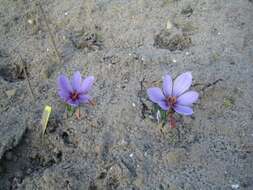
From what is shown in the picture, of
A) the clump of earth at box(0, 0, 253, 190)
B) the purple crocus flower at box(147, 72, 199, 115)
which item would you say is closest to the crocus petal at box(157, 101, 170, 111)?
the purple crocus flower at box(147, 72, 199, 115)

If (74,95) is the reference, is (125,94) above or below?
below

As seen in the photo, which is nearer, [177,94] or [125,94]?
[177,94]

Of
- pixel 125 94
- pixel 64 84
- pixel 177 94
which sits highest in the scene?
pixel 64 84

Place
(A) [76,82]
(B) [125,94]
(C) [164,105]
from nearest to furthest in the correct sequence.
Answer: (C) [164,105] → (A) [76,82] → (B) [125,94]

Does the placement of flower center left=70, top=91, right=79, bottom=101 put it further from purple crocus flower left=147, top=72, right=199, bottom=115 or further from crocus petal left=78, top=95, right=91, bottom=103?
purple crocus flower left=147, top=72, right=199, bottom=115

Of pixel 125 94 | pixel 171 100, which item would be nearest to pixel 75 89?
pixel 125 94

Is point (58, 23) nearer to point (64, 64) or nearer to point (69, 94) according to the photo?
point (64, 64)

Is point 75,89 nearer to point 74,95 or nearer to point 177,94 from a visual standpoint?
point 74,95

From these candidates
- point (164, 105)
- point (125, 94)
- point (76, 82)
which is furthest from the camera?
point (125, 94)
